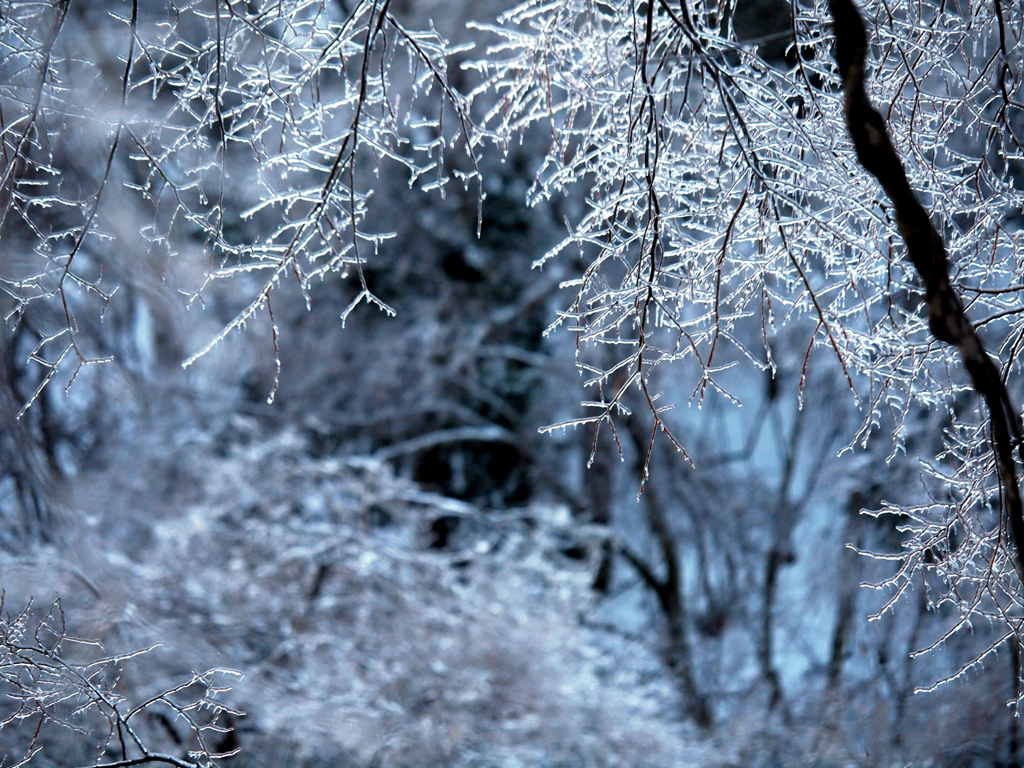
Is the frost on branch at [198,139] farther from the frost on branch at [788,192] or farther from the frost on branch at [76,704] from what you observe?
the frost on branch at [76,704]

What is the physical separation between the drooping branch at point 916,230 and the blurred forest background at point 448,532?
244cm

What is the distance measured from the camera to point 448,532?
6492mm

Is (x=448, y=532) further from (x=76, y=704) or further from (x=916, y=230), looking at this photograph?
(x=916, y=230)

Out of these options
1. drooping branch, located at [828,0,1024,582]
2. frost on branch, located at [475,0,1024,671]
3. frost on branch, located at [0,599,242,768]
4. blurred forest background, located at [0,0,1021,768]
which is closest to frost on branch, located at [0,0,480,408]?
blurred forest background, located at [0,0,1021,768]

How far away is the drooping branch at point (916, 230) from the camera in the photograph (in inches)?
42.9

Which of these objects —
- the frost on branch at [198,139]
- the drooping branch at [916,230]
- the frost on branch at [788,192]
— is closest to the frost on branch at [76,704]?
the frost on branch at [198,139]

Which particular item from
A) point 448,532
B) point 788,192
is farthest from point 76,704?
point 448,532

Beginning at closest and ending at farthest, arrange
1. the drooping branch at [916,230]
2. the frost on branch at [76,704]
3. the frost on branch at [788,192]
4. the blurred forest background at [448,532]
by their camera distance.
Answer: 1. the drooping branch at [916,230]
2. the frost on branch at [788,192]
3. the frost on branch at [76,704]
4. the blurred forest background at [448,532]

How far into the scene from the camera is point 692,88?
3.02 m

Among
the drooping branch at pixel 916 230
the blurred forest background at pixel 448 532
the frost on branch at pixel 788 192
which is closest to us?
the drooping branch at pixel 916 230

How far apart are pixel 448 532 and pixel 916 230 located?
5.63 meters

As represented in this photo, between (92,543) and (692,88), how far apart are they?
A: 386 cm

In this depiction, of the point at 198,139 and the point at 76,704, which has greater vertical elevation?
the point at 198,139

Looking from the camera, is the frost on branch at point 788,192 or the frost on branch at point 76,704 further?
the frost on branch at point 76,704
